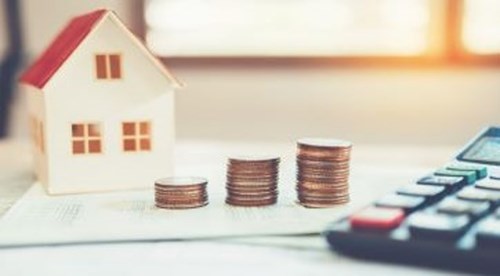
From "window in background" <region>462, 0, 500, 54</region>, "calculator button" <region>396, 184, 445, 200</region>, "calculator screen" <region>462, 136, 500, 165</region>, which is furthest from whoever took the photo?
"window in background" <region>462, 0, 500, 54</region>

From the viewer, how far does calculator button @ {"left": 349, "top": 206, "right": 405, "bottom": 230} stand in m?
0.46

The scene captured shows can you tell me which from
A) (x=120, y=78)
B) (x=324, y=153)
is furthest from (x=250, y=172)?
(x=120, y=78)

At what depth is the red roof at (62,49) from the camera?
0.68 metres

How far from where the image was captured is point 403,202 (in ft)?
1.64

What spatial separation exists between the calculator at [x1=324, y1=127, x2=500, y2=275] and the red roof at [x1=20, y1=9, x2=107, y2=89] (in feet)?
1.05

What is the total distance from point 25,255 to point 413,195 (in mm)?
259

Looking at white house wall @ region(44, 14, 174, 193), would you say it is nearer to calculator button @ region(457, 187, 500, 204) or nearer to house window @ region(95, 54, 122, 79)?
house window @ region(95, 54, 122, 79)

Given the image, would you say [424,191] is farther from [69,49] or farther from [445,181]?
[69,49]

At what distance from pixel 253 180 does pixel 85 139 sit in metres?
0.17

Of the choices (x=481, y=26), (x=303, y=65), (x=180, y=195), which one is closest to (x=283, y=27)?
(x=303, y=65)

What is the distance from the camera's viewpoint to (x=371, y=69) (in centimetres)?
141

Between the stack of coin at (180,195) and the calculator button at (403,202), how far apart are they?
0.17 metres

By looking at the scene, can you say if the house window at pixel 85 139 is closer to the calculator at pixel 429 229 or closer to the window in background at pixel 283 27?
the calculator at pixel 429 229

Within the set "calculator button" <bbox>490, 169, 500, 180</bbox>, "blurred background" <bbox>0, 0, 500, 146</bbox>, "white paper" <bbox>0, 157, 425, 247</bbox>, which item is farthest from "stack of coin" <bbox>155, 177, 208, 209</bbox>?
"blurred background" <bbox>0, 0, 500, 146</bbox>
